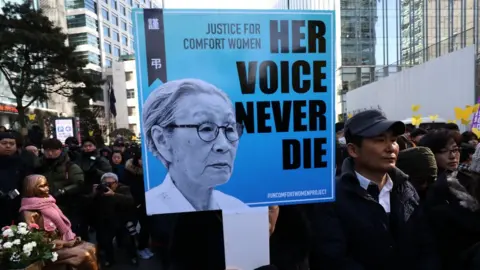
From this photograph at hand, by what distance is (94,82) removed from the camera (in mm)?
15891

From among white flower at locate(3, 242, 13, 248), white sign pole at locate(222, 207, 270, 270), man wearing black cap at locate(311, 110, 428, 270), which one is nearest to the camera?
white sign pole at locate(222, 207, 270, 270)

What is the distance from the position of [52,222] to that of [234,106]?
8.98ft

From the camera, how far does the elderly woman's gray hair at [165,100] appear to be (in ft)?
4.27

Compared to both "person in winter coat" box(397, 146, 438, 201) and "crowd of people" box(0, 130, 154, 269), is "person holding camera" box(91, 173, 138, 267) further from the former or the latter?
"person in winter coat" box(397, 146, 438, 201)

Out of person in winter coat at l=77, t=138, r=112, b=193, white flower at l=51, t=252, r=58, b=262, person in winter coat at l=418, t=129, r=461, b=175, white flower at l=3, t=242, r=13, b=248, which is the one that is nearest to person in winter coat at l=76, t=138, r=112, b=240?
person in winter coat at l=77, t=138, r=112, b=193

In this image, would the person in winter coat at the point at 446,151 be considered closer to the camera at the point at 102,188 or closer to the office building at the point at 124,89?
the camera at the point at 102,188

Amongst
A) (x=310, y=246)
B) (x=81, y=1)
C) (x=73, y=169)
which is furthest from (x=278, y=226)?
(x=81, y=1)

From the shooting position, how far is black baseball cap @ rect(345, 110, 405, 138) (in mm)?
1578

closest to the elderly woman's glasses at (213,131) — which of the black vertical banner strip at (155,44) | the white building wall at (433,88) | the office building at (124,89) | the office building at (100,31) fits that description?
the black vertical banner strip at (155,44)

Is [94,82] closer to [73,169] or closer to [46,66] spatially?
[46,66]

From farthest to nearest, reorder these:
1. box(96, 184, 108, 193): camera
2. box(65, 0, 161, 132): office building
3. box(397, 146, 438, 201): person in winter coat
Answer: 1. box(65, 0, 161, 132): office building
2. box(96, 184, 108, 193): camera
3. box(397, 146, 438, 201): person in winter coat

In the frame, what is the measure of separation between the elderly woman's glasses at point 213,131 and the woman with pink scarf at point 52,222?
238 cm

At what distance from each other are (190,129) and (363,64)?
29309mm

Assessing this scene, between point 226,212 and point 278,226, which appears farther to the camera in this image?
point 278,226
